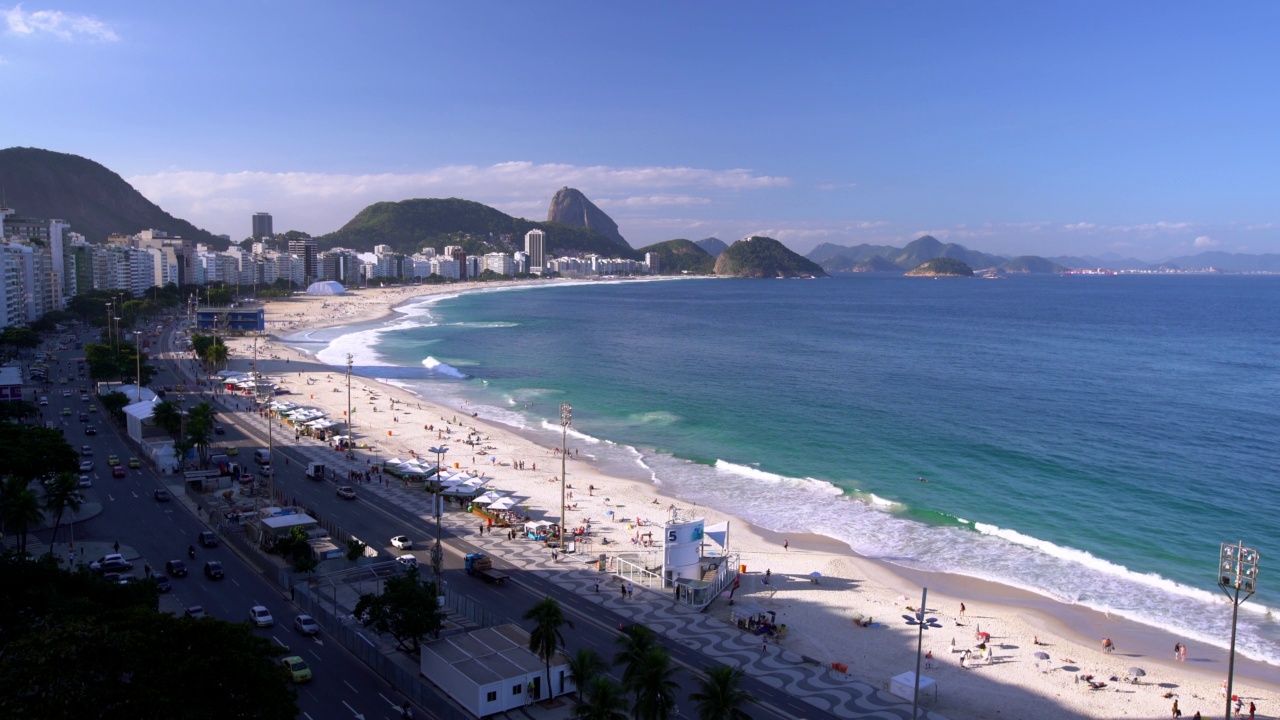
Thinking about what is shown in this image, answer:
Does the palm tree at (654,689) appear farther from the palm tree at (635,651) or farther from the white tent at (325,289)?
the white tent at (325,289)

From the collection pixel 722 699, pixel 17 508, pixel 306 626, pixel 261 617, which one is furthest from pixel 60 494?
Answer: pixel 722 699


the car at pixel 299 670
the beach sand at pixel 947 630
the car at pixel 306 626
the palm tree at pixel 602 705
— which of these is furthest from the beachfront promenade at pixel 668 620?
the car at pixel 299 670

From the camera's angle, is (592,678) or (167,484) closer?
(592,678)

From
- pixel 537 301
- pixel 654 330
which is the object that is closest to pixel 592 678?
pixel 654 330

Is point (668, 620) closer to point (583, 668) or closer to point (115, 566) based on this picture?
point (583, 668)

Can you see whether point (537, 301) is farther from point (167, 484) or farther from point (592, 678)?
point (592, 678)

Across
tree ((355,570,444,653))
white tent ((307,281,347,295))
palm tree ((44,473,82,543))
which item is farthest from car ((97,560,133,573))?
white tent ((307,281,347,295))

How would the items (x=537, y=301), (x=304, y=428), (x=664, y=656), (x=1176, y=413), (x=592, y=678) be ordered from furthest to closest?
(x=537, y=301), (x=1176, y=413), (x=304, y=428), (x=592, y=678), (x=664, y=656)
